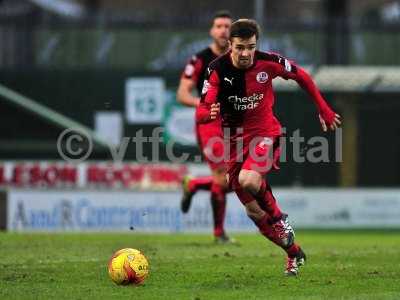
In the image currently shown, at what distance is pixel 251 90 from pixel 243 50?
0.47 meters

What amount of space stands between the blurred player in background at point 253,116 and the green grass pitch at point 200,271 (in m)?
0.53

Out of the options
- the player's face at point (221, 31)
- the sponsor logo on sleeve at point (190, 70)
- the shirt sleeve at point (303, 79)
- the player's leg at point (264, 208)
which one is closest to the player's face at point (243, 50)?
the shirt sleeve at point (303, 79)

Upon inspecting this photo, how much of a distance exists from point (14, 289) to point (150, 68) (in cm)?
1352

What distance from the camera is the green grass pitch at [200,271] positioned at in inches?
321

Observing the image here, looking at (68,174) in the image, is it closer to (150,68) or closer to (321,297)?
(150,68)

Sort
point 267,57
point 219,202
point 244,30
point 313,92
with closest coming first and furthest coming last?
point 244,30 → point 267,57 → point 313,92 → point 219,202

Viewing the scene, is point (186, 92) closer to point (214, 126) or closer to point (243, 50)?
point (214, 126)

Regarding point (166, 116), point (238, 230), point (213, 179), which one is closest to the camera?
point (213, 179)

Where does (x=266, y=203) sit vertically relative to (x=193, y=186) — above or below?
above

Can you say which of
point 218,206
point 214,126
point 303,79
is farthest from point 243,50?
point 218,206

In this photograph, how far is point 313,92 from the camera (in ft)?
31.9

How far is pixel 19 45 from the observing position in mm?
21594

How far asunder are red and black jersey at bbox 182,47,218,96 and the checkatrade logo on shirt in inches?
157

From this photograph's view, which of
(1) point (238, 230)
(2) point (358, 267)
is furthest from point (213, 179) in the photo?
(1) point (238, 230)
